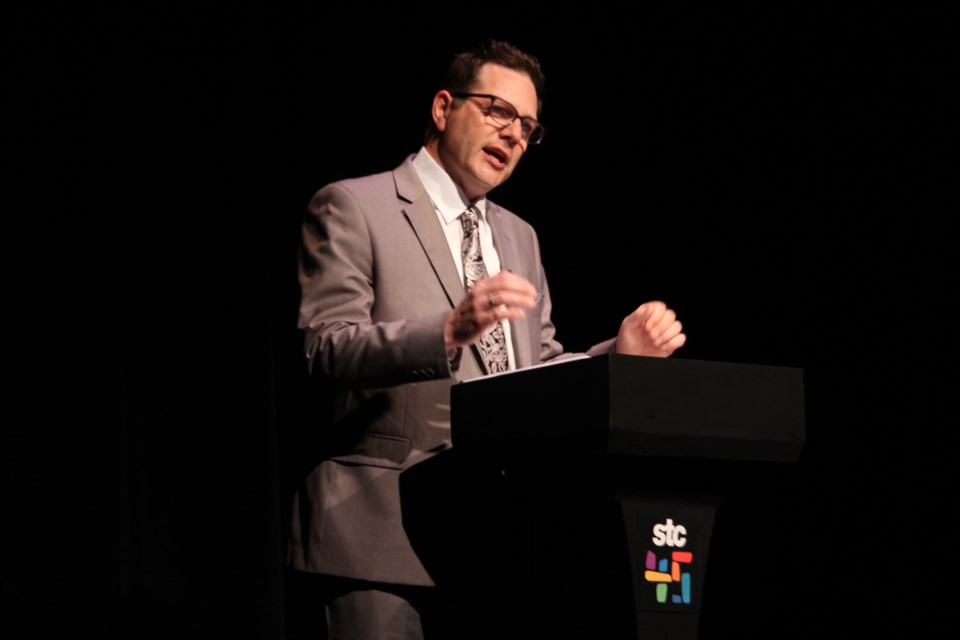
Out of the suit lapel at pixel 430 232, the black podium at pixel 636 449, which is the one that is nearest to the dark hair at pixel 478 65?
the suit lapel at pixel 430 232

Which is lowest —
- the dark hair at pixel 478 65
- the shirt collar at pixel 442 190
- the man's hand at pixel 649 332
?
the man's hand at pixel 649 332

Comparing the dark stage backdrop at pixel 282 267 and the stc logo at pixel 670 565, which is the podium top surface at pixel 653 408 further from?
the dark stage backdrop at pixel 282 267

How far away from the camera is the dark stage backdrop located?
8.39ft

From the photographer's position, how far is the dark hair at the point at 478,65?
2.24 m

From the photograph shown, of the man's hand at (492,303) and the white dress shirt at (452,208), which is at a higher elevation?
the white dress shirt at (452,208)

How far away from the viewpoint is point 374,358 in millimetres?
1687

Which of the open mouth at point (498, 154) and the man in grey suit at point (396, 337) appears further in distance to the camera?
the open mouth at point (498, 154)

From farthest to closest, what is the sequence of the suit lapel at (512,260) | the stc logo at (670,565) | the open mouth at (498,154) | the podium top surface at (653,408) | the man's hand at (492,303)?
the open mouth at (498,154), the suit lapel at (512,260), the man's hand at (492,303), the stc logo at (670,565), the podium top surface at (653,408)

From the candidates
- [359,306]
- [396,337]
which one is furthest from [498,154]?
[396,337]

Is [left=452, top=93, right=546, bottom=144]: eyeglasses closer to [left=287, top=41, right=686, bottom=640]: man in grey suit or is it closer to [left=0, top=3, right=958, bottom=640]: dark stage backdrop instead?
[left=287, top=41, right=686, bottom=640]: man in grey suit

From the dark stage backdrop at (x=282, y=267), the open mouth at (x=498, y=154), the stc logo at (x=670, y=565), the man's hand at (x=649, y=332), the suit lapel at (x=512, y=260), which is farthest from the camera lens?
the dark stage backdrop at (x=282, y=267)

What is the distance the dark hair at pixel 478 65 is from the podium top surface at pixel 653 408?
3.15 ft

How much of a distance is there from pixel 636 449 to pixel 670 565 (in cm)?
23

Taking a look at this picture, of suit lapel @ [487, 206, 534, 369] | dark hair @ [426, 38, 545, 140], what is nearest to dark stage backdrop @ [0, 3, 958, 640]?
dark hair @ [426, 38, 545, 140]
